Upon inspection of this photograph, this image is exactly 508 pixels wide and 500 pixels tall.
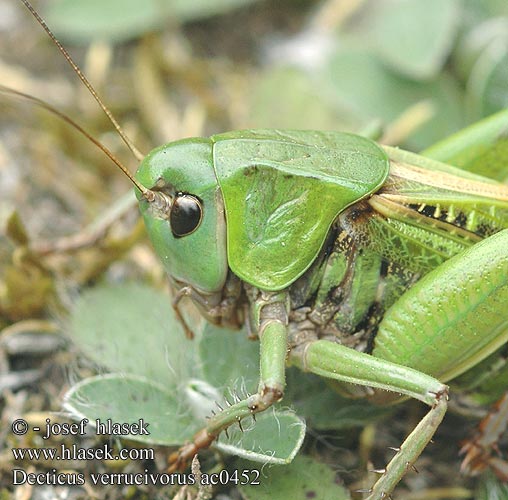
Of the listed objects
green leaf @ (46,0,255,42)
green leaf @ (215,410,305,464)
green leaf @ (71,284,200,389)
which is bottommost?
green leaf @ (215,410,305,464)

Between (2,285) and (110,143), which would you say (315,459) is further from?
(110,143)

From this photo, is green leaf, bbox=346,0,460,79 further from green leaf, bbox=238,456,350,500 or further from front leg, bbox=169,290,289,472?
green leaf, bbox=238,456,350,500

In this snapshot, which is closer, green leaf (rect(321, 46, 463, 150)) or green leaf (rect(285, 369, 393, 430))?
green leaf (rect(285, 369, 393, 430))

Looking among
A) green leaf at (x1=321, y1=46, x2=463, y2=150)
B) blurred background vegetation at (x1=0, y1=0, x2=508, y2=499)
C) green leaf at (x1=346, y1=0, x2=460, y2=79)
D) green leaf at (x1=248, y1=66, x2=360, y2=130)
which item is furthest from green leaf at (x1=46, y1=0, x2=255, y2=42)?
green leaf at (x1=346, y1=0, x2=460, y2=79)

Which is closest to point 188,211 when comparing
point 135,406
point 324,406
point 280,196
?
point 280,196

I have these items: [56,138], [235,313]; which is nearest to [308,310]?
[235,313]

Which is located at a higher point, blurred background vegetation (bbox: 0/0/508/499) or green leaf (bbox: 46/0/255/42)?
green leaf (bbox: 46/0/255/42)

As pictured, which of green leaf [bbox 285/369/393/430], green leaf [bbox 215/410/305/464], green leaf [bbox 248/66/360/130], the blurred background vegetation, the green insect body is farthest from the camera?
green leaf [bbox 248/66/360/130]
